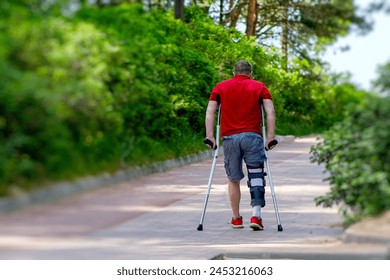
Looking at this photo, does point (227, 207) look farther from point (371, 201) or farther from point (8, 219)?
point (8, 219)

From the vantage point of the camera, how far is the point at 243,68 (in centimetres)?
1066

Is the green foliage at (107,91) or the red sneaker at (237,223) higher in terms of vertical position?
the green foliage at (107,91)

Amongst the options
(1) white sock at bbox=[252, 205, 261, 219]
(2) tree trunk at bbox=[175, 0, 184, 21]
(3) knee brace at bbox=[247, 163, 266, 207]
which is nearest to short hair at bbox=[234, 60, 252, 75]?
(3) knee brace at bbox=[247, 163, 266, 207]

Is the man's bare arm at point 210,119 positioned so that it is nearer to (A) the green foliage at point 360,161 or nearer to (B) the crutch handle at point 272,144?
(B) the crutch handle at point 272,144

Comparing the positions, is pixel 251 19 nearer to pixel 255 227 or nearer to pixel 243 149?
pixel 243 149

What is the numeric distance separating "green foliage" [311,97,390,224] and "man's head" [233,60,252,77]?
783 mm

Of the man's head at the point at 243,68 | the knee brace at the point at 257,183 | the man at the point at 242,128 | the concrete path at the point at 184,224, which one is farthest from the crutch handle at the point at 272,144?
the man's head at the point at 243,68

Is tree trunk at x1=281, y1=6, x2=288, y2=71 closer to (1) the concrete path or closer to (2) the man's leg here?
(1) the concrete path

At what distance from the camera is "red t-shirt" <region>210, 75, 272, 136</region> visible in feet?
35.1

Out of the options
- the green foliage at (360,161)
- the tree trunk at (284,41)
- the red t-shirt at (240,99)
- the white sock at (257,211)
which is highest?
the tree trunk at (284,41)

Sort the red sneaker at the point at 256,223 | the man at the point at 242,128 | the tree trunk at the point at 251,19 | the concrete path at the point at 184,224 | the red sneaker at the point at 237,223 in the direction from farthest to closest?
the red sneaker at the point at 237,223 → the red sneaker at the point at 256,223 → the man at the point at 242,128 → the tree trunk at the point at 251,19 → the concrete path at the point at 184,224

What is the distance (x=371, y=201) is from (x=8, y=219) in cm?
281

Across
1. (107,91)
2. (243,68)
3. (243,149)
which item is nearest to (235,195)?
(243,149)

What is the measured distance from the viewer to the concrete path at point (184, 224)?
7.91m
